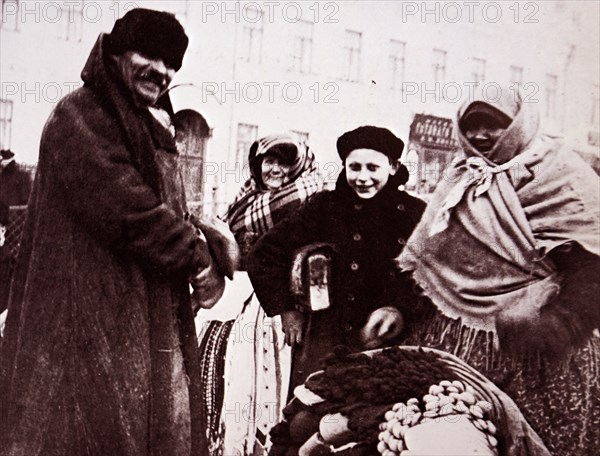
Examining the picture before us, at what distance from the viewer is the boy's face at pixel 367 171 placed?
108 inches

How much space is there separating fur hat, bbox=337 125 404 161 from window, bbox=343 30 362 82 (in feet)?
0.67

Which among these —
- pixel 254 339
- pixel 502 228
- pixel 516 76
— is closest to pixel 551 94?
pixel 516 76

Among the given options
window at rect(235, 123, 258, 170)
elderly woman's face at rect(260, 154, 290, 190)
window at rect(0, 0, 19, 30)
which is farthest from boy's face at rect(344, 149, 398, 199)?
window at rect(0, 0, 19, 30)

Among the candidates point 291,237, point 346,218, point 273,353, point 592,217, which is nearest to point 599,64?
point 592,217

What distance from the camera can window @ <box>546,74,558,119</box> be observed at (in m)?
2.84

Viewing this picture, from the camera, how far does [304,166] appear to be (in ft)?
9.10

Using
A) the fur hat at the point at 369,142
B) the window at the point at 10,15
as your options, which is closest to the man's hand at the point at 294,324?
the fur hat at the point at 369,142

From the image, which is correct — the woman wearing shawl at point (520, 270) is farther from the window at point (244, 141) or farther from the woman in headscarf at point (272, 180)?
the window at point (244, 141)

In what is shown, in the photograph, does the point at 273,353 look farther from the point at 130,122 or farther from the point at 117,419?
the point at 130,122

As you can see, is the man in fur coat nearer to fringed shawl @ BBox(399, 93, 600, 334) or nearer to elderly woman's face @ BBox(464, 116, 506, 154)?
fringed shawl @ BBox(399, 93, 600, 334)

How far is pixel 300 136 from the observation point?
278 cm

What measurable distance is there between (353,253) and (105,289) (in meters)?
0.86

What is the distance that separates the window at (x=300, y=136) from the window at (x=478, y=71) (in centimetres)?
66

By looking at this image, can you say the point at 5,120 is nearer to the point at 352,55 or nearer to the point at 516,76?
the point at 352,55
